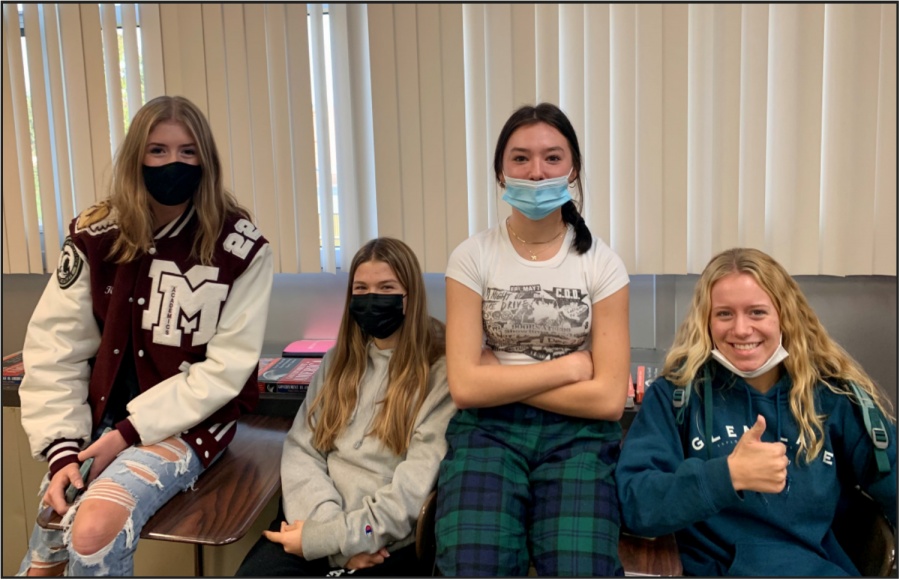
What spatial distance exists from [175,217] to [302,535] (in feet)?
3.36

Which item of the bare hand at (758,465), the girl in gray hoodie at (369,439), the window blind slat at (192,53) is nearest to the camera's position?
the bare hand at (758,465)

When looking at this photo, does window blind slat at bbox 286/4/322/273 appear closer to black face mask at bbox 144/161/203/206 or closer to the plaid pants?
black face mask at bbox 144/161/203/206

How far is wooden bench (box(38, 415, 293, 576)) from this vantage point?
1.59m

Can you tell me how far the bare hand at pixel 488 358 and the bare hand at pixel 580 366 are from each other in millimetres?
205

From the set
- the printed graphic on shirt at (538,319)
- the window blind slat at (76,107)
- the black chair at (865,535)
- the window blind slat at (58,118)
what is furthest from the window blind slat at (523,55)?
the window blind slat at (58,118)

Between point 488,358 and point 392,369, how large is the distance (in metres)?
0.31

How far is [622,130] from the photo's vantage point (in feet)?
7.51

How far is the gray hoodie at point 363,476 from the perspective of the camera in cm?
159

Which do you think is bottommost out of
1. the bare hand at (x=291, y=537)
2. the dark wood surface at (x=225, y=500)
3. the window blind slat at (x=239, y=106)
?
the bare hand at (x=291, y=537)

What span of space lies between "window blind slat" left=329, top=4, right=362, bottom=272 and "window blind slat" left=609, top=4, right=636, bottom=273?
1.00 metres

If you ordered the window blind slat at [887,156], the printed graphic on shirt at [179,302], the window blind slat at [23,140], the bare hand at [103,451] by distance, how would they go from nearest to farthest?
the bare hand at [103,451] < the printed graphic on shirt at [179,302] < the window blind slat at [887,156] < the window blind slat at [23,140]

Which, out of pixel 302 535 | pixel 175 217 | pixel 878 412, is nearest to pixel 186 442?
pixel 302 535

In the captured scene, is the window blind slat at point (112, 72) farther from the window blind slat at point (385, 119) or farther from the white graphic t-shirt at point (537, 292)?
the white graphic t-shirt at point (537, 292)

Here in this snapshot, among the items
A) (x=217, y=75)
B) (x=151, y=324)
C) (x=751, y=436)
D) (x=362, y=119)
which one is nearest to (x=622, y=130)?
(x=362, y=119)
